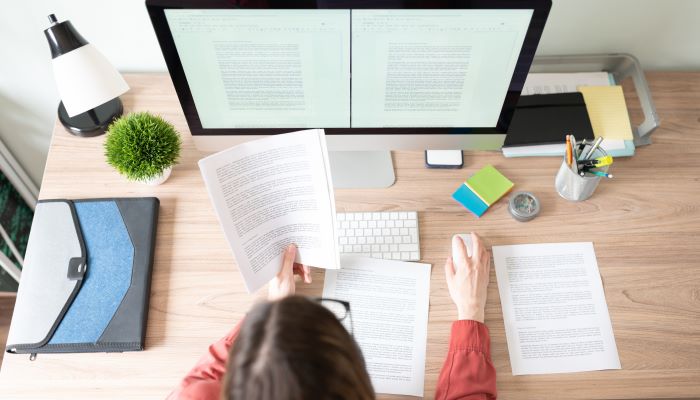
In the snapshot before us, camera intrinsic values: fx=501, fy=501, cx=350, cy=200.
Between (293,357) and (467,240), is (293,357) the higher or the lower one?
the higher one

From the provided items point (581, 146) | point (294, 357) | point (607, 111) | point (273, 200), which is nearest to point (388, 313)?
point (273, 200)

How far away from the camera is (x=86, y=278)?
3.11 ft

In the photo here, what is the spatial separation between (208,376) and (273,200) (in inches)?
12.4

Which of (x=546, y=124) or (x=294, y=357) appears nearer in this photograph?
(x=294, y=357)

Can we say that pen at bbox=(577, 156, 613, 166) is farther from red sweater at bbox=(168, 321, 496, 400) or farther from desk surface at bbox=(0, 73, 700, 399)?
red sweater at bbox=(168, 321, 496, 400)

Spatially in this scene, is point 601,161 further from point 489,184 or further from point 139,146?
point 139,146

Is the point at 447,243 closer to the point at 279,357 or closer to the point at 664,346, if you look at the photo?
the point at 664,346

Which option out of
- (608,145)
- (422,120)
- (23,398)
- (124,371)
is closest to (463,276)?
(422,120)

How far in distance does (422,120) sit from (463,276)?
309 millimetres

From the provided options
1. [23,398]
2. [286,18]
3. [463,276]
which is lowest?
[23,398]

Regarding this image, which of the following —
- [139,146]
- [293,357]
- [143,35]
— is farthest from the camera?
[143,35]

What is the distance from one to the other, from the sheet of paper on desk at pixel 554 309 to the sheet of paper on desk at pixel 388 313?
0.54 ft

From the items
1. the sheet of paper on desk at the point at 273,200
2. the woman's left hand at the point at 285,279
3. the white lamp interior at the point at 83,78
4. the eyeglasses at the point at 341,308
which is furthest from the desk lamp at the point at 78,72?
the eyeglasses at the point at 341,308

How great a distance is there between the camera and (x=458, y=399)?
841mm
